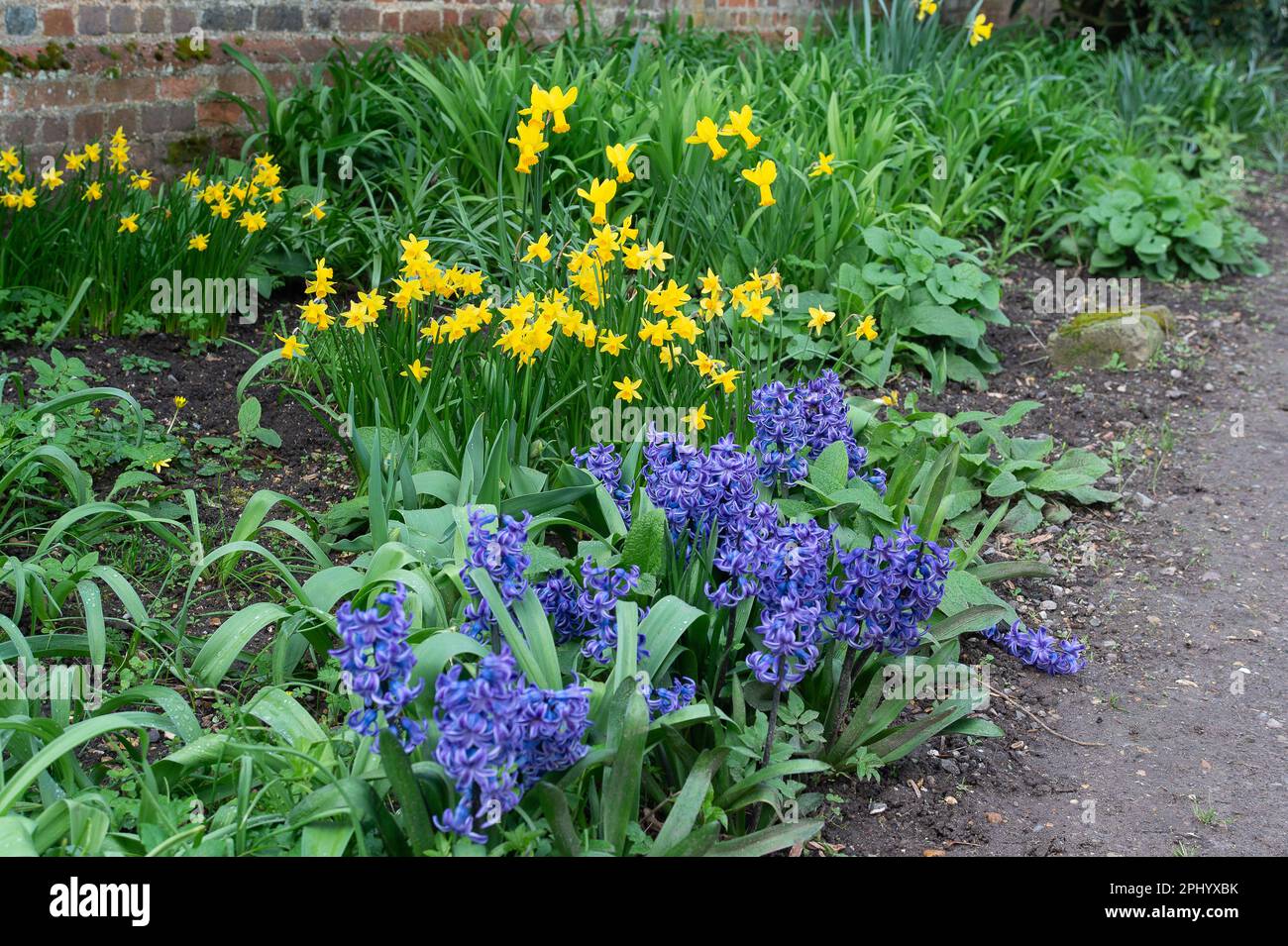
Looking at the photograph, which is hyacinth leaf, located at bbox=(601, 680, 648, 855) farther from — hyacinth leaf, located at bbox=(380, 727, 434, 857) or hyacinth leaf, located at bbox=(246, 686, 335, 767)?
hyacinth leaf, located at bbox=(246, 686, 335, 767)

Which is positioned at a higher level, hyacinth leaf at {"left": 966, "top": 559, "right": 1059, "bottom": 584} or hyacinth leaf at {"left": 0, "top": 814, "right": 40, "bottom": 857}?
hyacinth leaf at {"left": 0, "top": 814, "right": 40, "bottom": 857}

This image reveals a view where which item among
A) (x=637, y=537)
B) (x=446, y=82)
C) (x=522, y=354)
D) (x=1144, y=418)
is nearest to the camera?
(x=637, y=537)

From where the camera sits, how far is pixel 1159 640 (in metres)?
2.88

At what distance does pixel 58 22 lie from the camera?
436 centimetres

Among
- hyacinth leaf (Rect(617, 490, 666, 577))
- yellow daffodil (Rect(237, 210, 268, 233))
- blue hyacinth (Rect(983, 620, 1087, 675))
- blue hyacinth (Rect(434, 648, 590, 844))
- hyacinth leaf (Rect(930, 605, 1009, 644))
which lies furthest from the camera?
yellow daffodil (Rect(237, 210, 268, 233))

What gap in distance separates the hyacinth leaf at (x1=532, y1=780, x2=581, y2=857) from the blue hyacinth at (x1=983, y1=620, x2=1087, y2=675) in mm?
1378

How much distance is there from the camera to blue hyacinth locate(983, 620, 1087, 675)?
2699mm

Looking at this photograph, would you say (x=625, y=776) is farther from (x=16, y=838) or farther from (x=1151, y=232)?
(x=1151, y=232)

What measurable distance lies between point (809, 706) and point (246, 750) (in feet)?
3.67

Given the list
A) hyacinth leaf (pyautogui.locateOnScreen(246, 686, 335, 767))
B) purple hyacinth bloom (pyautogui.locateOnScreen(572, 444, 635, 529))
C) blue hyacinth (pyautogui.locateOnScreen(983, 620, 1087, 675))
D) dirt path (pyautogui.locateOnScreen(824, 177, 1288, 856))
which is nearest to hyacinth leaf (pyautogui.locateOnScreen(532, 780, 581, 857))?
hyacinth leaf (pyautogui.locateOnScreen(246, 686, 335, 767))

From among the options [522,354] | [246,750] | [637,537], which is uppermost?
[522,354]

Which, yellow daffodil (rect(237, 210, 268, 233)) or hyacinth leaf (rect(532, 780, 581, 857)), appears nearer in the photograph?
hyacinth leaf (rect(532, 780, 581, 857))

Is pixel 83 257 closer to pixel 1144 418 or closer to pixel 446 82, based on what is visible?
pixel 446 82

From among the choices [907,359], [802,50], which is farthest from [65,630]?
[802,50]
